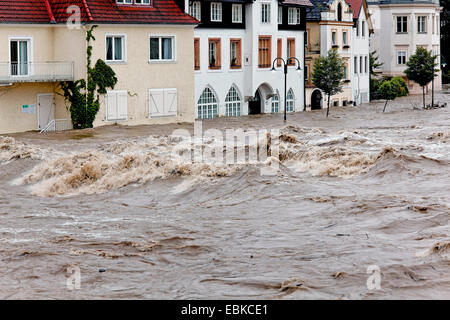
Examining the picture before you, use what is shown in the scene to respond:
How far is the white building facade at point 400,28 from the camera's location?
8138 centimetres

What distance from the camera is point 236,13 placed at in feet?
181

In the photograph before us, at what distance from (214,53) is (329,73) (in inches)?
371

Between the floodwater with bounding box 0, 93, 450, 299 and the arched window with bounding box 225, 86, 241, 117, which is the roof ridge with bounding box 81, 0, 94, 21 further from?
the arched window with bounding box 225, 86, 241, 117

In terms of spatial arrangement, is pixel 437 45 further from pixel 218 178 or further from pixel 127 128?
pixel 218 178

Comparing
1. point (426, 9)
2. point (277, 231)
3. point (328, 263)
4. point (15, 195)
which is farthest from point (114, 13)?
point (426, 9)

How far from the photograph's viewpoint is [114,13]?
1790 inches

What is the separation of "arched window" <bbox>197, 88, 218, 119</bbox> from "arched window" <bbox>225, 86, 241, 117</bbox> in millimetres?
1159

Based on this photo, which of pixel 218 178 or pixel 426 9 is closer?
pixel 218 178

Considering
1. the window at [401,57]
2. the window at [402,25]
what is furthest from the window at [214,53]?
the window at [402,25]

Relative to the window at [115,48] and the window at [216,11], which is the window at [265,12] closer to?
the window at [216,11]

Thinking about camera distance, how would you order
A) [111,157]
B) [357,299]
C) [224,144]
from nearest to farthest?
[357,299]
[111,157]
[224,144]

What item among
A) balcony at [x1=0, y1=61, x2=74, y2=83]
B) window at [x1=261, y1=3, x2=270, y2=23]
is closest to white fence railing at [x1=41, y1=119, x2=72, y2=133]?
balcony at [x1=0, y1=61, x2=74, y2=83]

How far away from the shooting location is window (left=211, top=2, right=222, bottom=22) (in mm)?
53719

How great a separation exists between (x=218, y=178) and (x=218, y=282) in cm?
1208
